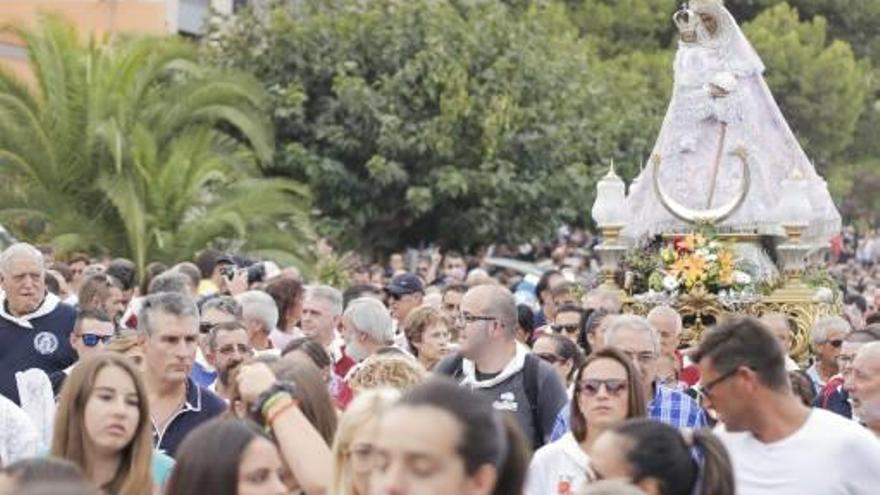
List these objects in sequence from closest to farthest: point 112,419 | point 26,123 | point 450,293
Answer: point 112,419
point 450,293
point 26,123

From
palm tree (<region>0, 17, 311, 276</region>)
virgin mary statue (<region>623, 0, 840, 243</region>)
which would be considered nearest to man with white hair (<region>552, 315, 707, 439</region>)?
virgin mary statue (<region>623, 0, 840, 243</region>)

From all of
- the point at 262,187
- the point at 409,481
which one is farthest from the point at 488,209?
the point at 409,481

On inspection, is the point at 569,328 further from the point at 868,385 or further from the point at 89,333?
the point at 868,385

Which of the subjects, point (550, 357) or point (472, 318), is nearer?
point (472, 318)

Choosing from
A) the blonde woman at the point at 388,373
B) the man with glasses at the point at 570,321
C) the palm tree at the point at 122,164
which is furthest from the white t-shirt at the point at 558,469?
the palm tree at the point at 122,164

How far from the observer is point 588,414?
981cm

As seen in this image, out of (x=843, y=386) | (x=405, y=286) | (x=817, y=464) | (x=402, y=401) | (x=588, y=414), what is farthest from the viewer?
(x=405, y=286)

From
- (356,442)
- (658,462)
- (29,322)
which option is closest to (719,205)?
(29,322)

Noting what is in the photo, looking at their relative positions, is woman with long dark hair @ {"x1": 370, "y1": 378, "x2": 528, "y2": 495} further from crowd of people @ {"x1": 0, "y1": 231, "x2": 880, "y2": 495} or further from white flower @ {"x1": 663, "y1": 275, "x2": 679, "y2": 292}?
white flower @ {"x1": 663, "y1": 275, "x2": 679, "y2": 292}

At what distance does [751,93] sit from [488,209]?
12.0m

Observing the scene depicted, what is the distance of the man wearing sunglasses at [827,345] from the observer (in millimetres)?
15906

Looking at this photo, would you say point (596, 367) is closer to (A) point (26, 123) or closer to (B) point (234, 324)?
(B) point (234, 324)

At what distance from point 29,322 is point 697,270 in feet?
26.3

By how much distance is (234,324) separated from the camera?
12.6 meters
